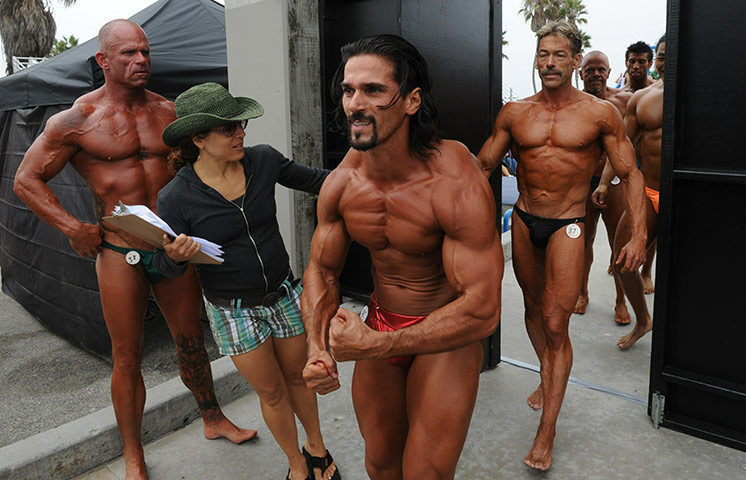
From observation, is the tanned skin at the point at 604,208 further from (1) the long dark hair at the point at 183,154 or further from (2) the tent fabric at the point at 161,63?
(1) the long dark hair at the point at 183,154

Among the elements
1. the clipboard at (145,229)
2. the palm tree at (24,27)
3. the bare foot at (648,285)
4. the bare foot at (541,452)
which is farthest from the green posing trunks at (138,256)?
the palm tree at (24,27)

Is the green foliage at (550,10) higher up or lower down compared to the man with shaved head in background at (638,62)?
higher up

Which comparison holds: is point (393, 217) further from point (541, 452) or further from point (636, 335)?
point (636, 335)

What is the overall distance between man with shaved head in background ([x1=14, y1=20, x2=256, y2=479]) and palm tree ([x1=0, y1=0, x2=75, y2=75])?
25.3 m

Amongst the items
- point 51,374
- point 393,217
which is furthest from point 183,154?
point 51,374

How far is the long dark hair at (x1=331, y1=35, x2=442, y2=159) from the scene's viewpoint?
2176mm

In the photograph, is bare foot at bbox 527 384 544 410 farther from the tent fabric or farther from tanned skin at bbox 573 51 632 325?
the tent fabric

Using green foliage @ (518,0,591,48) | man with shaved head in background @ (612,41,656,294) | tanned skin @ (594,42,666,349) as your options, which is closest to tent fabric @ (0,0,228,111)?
tanned skin @ (594,42,666,349)

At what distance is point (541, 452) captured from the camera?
10.7ft

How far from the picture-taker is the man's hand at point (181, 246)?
259 cm

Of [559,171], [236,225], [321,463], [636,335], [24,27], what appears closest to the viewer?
[236,225]

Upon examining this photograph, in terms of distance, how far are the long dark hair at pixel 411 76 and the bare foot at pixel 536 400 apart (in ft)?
7.37

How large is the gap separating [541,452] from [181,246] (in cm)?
219

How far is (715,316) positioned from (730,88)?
125cm
